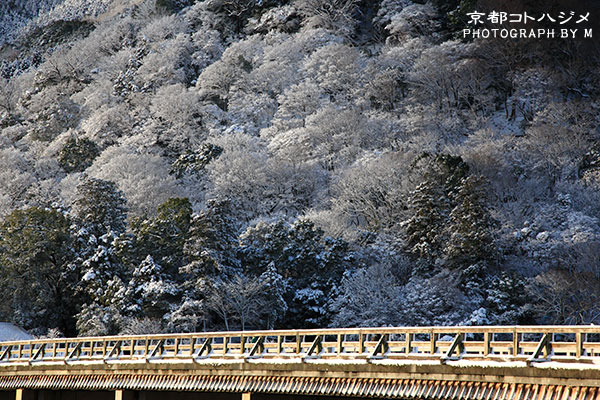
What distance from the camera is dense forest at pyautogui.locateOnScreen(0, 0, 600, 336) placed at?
60544mm

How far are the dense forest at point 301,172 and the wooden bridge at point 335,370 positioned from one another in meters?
24.7

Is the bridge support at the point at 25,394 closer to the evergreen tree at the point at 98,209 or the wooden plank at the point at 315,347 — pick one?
the wooden plank at the point at 315,347

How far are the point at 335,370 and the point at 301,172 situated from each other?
61031 millimetres

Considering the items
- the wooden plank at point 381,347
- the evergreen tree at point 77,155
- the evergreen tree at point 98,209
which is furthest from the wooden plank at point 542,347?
the evergreen tree at point 77,155

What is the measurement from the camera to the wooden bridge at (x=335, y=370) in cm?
2095

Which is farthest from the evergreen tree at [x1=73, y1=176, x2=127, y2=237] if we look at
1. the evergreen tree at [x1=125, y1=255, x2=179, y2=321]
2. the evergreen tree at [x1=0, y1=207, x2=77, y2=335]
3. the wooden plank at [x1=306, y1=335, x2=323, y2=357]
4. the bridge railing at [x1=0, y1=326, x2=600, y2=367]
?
the wooden plank at [x1=306, y1=335, x2=323, y2=357]

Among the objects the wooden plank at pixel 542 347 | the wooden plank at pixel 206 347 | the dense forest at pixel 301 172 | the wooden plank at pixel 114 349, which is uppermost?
the wooden plank at pixel 542 347

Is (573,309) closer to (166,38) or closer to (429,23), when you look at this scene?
(429,23)

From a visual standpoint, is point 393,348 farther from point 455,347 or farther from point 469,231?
point 469,231

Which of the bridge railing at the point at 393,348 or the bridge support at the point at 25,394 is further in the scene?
the bridge support at the point at 25,394

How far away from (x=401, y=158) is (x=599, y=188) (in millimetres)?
16678

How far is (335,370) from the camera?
83.1 ft

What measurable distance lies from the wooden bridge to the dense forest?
24.7m

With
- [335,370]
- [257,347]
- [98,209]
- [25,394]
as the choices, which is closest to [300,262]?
[98,209]
